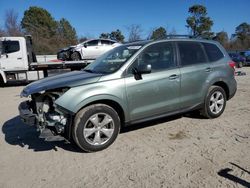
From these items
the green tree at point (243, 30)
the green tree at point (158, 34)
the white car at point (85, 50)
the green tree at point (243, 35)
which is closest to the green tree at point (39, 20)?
the green tree at point (158, 34)

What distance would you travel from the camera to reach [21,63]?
1322cm

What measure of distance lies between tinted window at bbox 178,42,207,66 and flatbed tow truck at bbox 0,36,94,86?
859 cm

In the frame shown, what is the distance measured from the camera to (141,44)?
4.98 metres

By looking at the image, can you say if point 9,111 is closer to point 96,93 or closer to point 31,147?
point 31,147

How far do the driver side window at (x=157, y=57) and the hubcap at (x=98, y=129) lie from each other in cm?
100

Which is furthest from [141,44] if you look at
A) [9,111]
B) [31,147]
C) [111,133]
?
[9,111]

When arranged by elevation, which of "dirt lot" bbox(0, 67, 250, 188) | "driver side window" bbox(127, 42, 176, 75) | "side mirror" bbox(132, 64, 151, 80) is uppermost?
"driver side window" bbox(127, 42, 176, 75)

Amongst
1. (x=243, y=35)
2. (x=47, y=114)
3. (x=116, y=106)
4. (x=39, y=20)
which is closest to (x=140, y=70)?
(x=116, y=106)

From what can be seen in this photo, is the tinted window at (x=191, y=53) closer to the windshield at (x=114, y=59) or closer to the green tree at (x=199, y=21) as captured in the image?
the windshield at (x=114, y=59)

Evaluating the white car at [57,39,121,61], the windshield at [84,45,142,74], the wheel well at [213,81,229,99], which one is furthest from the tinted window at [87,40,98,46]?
the wheel well at [213,81,229,99]

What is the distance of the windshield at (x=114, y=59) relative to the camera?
4.72m

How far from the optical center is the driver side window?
4.75m

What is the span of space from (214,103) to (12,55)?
10763 millimetres

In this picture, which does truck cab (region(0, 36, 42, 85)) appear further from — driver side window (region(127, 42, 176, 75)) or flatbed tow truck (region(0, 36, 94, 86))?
driver side window (region(127, 42, 176, 75))
